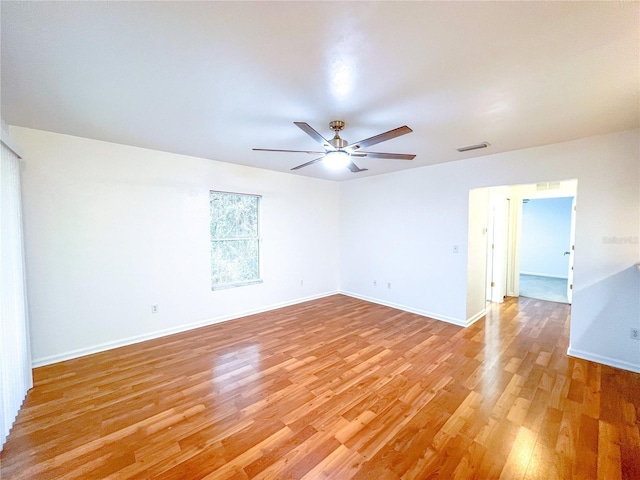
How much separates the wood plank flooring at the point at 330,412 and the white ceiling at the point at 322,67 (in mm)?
2495

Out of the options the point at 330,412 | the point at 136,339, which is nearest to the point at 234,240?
the point at 136,339

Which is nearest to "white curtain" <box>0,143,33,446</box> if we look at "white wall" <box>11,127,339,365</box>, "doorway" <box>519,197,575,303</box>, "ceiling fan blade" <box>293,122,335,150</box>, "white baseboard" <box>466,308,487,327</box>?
"white wall" <box>11,127,339,365</box>

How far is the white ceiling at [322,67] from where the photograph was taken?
121 centimetres

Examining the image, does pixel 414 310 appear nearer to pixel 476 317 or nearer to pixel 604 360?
pixel 476 317

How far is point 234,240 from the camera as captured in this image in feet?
14.0

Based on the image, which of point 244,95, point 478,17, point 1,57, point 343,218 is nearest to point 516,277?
point 343,218

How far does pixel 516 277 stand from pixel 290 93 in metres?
6.03

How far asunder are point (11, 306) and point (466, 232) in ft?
16.5

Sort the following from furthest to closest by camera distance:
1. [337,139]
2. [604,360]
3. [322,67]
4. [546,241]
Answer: [546,241], [604,360], [337,139], [322,67]

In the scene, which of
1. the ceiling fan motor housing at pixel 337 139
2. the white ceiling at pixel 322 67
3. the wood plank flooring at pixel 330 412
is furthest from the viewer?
the ceiling fan motor housing at pixel 337 139

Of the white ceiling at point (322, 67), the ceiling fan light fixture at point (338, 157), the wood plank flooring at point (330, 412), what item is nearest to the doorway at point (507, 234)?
the wood plank flooring at point (330, 412)

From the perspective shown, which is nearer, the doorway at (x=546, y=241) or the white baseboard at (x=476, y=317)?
the white baseboard at (x=476, y=317)

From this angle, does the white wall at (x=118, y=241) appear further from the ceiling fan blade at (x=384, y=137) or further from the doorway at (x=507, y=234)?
the doorway at (x=507, y=234)

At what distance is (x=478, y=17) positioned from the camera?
3.99 feet
